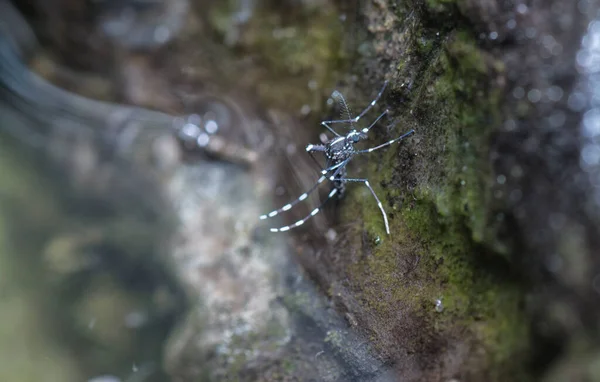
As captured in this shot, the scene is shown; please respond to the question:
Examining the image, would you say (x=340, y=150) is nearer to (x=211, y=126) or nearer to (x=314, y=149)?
(x=314, y=149)

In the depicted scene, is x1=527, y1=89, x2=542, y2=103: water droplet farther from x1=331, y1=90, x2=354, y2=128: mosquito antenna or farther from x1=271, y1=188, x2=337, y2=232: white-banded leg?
x1=271, y1=188, x2=337, y2=232: white-banded leg

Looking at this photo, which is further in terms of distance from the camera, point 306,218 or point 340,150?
point 306,218

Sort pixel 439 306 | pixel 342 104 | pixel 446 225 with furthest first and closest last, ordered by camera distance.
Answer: pixel 342 104
pixel 446 225
pixel 439 306

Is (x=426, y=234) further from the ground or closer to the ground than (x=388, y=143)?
closer to the ground

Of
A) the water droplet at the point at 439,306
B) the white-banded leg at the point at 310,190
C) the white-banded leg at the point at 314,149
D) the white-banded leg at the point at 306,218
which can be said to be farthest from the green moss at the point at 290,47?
the water droplet at the point at 439,306

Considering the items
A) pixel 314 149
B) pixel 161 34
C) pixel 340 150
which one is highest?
pixel 161 34

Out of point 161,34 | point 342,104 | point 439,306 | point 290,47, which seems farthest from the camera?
point 161,34

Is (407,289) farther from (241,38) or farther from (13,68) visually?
(13,68)

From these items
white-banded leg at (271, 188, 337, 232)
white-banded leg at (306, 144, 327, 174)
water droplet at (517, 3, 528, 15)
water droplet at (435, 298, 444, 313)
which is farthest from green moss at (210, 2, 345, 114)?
water droplet at (435, 298, 444, 313)

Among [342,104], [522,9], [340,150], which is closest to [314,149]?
[340,150]
